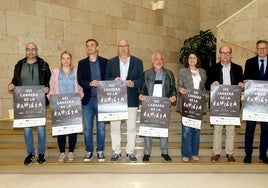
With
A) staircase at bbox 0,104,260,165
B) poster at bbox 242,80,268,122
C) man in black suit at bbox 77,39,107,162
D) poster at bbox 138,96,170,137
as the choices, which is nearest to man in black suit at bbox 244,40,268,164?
poster at bbox 242,80,268,122

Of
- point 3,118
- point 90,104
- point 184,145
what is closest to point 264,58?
point 184,145

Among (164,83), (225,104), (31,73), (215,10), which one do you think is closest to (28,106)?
(31,73)

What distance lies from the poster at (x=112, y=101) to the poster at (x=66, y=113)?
29 centimetres

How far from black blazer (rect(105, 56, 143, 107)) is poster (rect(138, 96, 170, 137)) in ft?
0.57

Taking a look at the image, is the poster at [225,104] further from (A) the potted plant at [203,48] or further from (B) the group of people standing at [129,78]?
(A) the potted plant at [203,48]

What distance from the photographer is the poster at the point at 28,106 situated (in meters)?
3.54

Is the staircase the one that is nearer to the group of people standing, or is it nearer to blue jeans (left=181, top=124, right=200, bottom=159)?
blue jeans (left=181, top=124, right=200, bottom=159)

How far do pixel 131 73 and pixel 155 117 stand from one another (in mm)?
620

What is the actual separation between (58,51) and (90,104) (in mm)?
2568

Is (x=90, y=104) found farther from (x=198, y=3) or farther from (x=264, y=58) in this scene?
(x=198, y=3)

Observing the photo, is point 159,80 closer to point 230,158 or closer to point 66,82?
point 66,82

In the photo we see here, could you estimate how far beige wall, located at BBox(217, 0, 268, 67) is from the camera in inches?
235

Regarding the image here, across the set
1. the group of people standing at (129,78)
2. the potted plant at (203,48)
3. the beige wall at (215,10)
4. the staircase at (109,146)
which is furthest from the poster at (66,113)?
the beige wall at (215,10)

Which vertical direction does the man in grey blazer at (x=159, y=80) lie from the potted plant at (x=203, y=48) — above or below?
below
